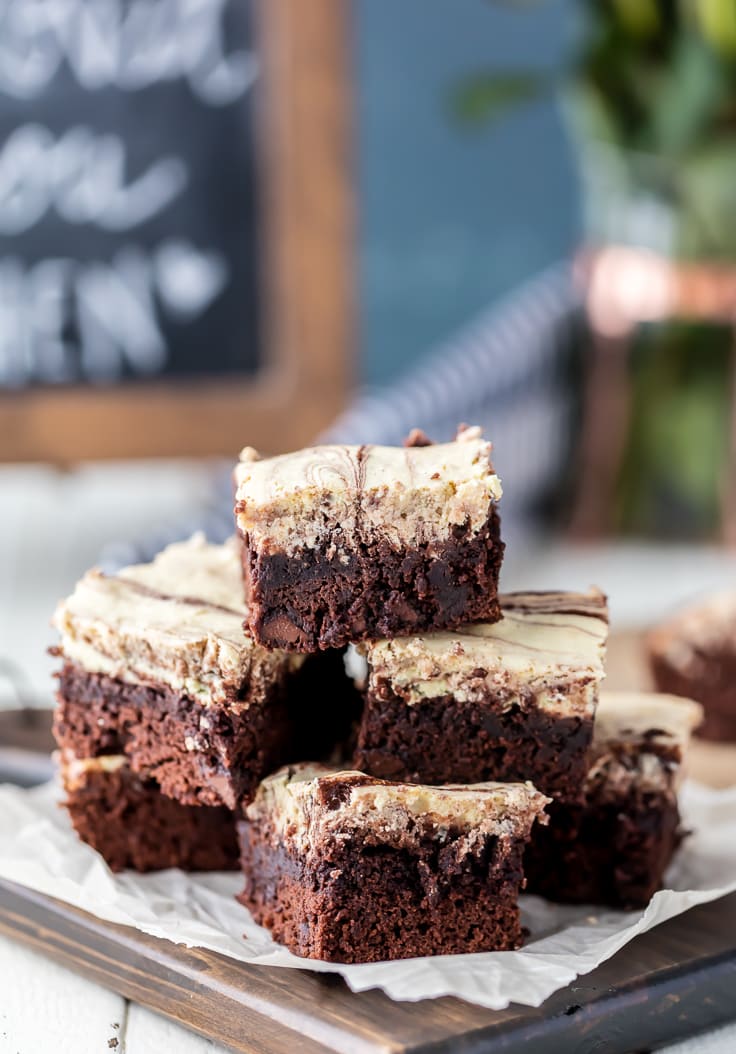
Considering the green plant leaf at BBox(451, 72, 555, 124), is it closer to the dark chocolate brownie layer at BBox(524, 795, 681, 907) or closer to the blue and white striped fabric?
the blue and white striped fabric

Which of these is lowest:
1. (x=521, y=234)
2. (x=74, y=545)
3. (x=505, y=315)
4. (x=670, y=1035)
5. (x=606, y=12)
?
(x=670, y=1035)

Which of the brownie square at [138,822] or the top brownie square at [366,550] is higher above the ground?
the top brownie square at [366,550]

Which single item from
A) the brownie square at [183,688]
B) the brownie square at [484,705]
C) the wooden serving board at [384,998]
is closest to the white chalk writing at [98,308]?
the brownie square at [183,688]

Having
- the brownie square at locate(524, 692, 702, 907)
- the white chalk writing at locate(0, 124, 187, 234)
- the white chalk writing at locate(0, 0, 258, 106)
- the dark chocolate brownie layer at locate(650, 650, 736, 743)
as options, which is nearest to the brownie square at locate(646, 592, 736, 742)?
the dark chocolate brownie layer at locate(650, 650, 736, 743)

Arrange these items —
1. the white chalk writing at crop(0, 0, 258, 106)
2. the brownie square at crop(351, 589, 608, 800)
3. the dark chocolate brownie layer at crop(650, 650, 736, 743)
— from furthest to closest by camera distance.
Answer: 1. the white chalk writing at crop(0, 0, 258, 106)
2. the dark chocolate brownie layer at crop(650, 650, 736, 743)
3. the brownie square at crop(351, 589, 608, 800)

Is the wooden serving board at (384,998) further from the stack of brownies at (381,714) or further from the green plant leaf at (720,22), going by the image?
the green plant leaf at (720,22)

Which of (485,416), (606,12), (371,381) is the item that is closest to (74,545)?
(485,416)

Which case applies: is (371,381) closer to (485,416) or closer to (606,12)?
(485,416)
